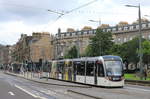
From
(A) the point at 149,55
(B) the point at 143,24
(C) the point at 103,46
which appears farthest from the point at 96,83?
(B) the point at 143,24

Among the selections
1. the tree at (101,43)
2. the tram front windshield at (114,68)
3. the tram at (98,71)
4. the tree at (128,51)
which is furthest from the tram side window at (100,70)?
the tree at (128,51)

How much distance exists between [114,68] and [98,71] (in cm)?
166

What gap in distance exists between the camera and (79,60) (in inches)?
1602

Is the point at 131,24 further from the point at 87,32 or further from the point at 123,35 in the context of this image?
the point at 87,32

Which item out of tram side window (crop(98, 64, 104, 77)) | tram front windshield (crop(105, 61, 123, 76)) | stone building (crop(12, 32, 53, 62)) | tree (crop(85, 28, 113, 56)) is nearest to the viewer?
tram front windshield (crop(105, 61, 123, 76))

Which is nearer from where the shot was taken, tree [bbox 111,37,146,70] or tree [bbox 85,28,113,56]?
tree [bbox 85,28,113,56]

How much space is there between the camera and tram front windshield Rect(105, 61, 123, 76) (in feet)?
107

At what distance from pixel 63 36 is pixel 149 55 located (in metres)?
77.8

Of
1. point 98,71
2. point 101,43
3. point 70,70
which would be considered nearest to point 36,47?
point 101,43

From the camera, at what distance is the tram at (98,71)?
32597 mm

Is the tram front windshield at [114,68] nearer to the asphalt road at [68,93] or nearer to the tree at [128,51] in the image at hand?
the asphalt road at [68,93]

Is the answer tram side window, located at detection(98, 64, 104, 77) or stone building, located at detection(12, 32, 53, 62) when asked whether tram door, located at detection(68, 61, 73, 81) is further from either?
stone building, located at detection(12, 32, 53, 62)

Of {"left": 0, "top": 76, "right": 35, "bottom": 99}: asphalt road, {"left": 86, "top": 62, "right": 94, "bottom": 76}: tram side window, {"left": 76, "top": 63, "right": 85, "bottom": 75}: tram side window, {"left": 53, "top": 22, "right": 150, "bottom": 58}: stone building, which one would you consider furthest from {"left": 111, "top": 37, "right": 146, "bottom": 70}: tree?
{"left": 0, "top": 76, "right": 35, "bottom": 99}: asphalt road

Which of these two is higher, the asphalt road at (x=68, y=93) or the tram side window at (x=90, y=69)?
the tram side window at (x=90, y=69)
